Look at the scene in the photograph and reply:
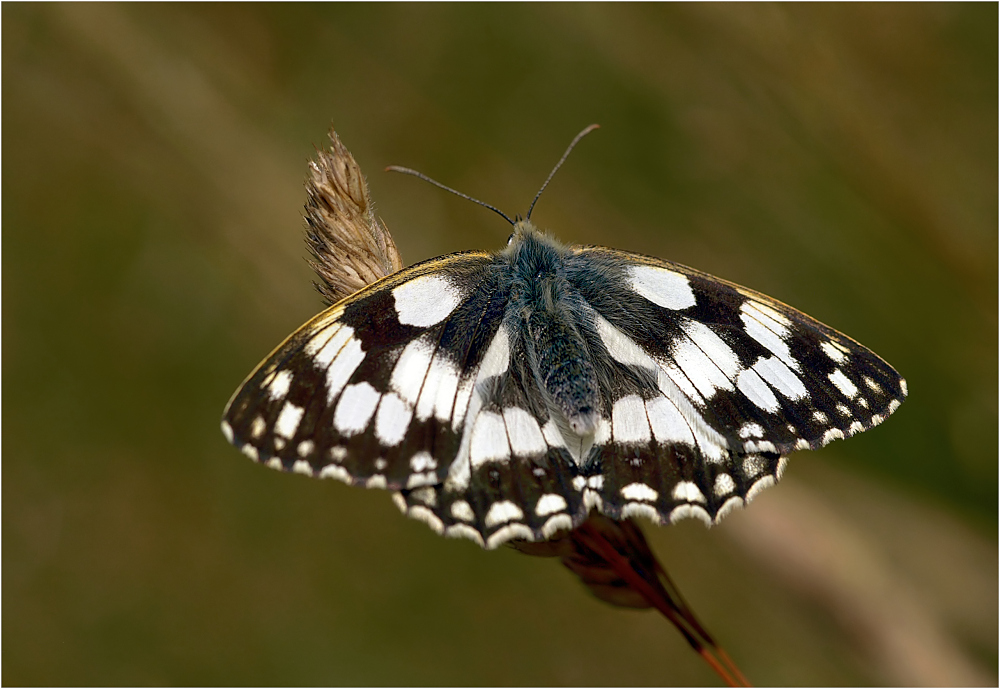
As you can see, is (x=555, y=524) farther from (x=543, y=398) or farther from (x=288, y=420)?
(x=288, y=420)

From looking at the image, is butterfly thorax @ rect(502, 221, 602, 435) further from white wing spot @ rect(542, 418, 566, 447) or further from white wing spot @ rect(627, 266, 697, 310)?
white wing spot @ rect(627, 266, 697, 310)

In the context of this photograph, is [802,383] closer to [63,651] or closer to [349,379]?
[349,379]

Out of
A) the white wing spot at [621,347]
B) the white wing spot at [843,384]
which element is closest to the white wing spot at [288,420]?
the white wing spot at [621,347]

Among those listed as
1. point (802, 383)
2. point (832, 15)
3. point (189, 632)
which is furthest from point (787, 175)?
point (189, 632)

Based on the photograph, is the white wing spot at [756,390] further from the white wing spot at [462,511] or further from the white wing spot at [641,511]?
the white wing spot at [462,511]

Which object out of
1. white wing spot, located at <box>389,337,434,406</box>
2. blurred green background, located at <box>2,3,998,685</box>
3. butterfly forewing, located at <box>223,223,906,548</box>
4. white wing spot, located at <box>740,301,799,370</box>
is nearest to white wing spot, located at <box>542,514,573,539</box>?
butterfly forewing, located at <box>223,223,906,548</box>

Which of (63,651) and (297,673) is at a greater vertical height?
(63,651)

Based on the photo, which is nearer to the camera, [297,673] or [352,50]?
[297,673]

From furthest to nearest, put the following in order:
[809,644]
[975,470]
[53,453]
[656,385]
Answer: [53,453], [809,644], [975,470], [656,385]
